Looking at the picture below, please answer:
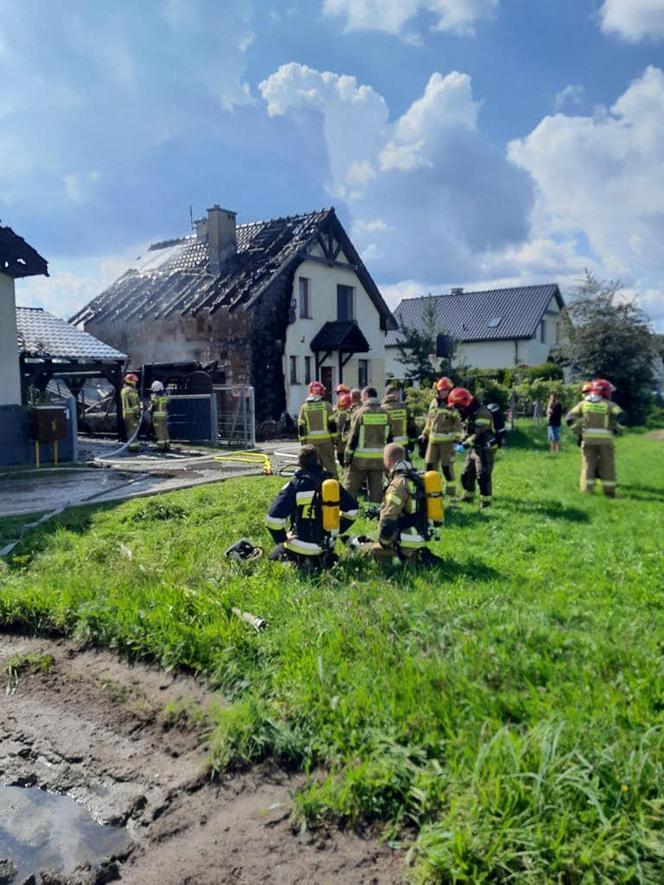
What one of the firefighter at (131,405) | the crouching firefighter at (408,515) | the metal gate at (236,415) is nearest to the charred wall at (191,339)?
the metal gate at (236,415)

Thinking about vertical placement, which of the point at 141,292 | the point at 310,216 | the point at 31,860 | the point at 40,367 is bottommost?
the point at 31,860

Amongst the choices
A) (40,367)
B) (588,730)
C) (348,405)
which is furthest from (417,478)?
(40,367)

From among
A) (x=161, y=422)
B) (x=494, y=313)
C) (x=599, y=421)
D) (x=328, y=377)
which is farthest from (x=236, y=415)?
(x=494, y=313)

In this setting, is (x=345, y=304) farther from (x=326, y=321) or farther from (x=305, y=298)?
(x=305, y=298)

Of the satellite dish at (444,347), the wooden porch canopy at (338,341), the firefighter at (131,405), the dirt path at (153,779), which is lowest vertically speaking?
the dirt path at (153,779)

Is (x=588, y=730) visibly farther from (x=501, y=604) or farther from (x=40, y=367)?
(x=40, y=367)

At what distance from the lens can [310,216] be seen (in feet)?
93.7

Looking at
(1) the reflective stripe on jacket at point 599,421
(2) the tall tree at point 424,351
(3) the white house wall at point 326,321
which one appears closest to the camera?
(1) the reflective stripe on jacket at point 599,421

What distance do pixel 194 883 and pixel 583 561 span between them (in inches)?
190

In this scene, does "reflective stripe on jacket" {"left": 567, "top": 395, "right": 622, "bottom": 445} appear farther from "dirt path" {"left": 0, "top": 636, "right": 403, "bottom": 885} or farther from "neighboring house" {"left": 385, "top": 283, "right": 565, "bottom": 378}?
"neighboring house" {"left": 385, "top": 283, "right": 565, "bottom": 378}

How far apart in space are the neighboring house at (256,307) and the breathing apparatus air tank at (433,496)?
→ 62.2 ft

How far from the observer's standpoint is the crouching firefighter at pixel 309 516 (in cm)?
661

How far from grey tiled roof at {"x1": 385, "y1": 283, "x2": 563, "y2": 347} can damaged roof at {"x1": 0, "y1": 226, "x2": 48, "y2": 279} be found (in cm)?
2827

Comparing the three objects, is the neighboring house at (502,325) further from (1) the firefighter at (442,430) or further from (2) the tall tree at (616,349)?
(1) the firefighter at (442,430)
